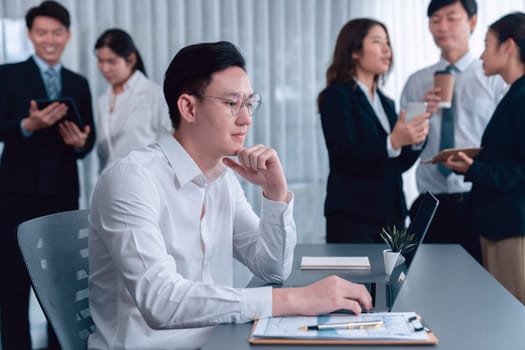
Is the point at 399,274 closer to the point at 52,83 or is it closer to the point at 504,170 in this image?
the point at 504,170

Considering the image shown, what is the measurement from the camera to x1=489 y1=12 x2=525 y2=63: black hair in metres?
2.69

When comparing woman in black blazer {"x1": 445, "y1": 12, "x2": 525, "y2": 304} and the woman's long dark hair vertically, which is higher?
the woman's long dark hair

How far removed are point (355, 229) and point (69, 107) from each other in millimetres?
1417

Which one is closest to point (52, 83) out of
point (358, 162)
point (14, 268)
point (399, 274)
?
point (14, 268)

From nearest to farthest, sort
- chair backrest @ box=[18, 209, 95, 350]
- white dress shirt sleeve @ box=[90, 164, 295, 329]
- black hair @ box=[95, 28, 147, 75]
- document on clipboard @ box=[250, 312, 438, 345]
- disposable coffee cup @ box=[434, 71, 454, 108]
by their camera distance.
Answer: document on clipboard @ box=[250, 312, 438, 345], white dress shirt sleeve @ box=[90, 164, 295, 329], chair backrest @ box=[18, 209, 95, 350], disposable coffee cup @ box=[434, 71, 454, 108], black hair @ box=[95, 28, 147, 75]

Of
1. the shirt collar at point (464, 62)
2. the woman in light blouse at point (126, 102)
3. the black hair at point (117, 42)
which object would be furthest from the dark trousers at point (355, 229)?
the black hair at point (117, 42)

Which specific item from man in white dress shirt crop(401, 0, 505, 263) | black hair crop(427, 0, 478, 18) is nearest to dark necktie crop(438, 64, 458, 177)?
man in white dress shirt crop(401, 0, 505, 263)

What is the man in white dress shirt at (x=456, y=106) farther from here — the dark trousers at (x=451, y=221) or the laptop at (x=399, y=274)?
the laptop at (x=399, y=274)

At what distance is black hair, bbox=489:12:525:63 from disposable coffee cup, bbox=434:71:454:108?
33 centimetres

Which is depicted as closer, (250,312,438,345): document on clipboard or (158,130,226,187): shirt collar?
(250,312,438,345): document on clipboard

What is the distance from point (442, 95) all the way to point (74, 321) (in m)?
2.03

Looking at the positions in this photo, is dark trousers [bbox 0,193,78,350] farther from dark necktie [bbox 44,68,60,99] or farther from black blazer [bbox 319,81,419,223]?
black blazer [bbox 319,81,419,223]

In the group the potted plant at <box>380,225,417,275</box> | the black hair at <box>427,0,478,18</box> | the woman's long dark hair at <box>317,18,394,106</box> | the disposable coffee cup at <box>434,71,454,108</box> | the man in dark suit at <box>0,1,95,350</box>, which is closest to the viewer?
the potted plant at <box>380,225,417,275</box>

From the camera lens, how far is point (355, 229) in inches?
110
